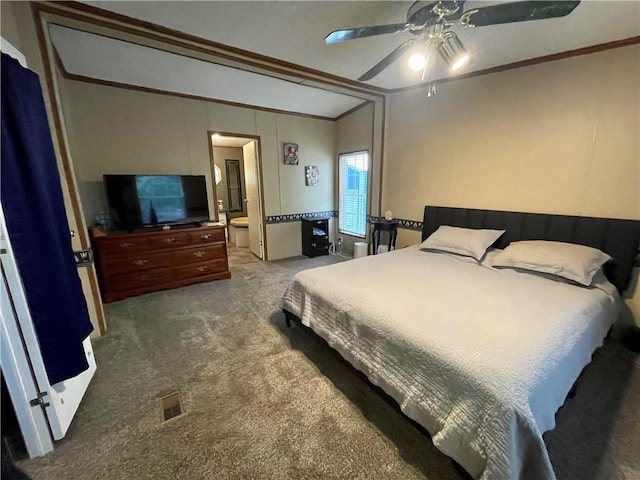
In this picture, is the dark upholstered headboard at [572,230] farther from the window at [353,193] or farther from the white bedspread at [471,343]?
the window at [353,193]

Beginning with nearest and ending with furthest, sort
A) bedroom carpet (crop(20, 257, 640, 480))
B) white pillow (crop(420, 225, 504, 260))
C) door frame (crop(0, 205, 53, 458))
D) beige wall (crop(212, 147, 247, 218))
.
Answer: door frame (crop(0, 205, 53, 458)) < bedroom carpet (crop(20, 257, 640, 480)) < white pillow (crop(420, 225, 504, 260)) < beige wall (crop(212, 147, 247, 218))

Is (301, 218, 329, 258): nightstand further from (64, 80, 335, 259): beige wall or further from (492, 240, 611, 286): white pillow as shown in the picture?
(492, 240, 611, 286): white pillow

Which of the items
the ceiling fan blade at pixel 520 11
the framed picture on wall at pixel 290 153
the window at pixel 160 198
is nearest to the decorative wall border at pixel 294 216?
the framed picture on wall at pixel 290 153

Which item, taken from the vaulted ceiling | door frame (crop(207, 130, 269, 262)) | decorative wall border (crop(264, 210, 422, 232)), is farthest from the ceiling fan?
door frame (crop(207, 130, 269, 262))

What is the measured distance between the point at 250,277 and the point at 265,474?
275 centimetres

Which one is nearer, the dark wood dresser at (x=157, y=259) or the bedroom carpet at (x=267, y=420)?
the bedroom carpet at (x=267, y=420)

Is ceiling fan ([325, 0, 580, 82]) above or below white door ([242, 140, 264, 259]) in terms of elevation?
above

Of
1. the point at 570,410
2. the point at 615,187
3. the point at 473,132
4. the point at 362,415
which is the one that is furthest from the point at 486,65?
the point at 362,415

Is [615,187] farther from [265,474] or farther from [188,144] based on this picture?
[188,144]

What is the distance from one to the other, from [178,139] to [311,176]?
2135mm

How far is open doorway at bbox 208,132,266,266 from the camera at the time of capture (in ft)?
14.3

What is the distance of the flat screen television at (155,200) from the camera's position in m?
3.05

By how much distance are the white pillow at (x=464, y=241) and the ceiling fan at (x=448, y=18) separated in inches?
63.3

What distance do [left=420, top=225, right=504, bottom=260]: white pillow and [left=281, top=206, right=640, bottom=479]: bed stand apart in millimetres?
154
